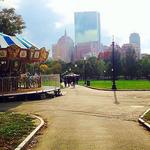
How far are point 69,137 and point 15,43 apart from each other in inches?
984

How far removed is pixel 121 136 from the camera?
16.2 metres

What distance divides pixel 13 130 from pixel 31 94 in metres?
20.4

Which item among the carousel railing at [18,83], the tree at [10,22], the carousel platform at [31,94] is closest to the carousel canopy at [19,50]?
the carousel railing at [18,83]

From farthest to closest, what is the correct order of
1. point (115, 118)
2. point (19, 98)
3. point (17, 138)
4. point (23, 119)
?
point (19, 98), point (115, 118), point (23, 119), point (17, 138)

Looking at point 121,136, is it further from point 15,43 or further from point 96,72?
point 96,72

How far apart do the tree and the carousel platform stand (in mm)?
30896

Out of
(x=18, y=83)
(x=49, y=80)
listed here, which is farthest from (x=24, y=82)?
(x=49, y=80)

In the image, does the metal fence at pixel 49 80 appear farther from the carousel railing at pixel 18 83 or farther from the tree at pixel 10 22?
the tree at pixel 10 22

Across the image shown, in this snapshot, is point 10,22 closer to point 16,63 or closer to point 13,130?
point 16,63

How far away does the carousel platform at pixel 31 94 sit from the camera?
35797 mm

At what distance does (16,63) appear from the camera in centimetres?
4306

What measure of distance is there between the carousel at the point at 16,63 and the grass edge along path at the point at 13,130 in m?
15.2

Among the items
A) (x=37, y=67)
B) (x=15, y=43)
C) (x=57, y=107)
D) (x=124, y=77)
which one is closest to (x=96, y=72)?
(x=124, y=77)

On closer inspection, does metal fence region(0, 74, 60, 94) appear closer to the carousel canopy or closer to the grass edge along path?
the carousel canopy
